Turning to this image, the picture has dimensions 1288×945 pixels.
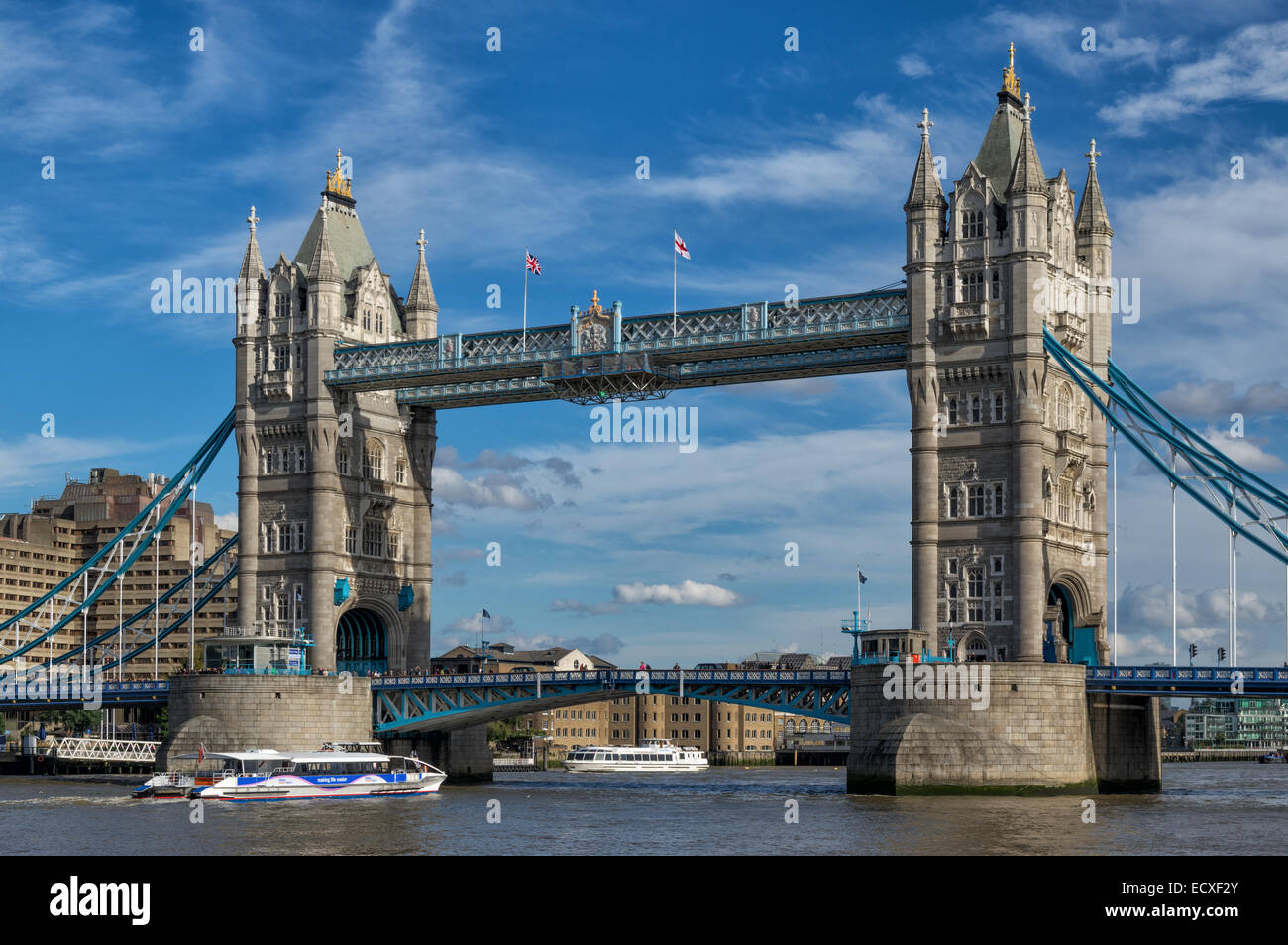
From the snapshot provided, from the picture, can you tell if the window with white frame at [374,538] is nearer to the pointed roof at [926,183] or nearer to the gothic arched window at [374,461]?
the gothic arched window at [374,461]

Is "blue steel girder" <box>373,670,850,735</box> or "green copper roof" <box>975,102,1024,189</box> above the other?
"green copper roof" <box>975,102,1024,189</box>

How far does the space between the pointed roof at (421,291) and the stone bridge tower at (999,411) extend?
3504cm

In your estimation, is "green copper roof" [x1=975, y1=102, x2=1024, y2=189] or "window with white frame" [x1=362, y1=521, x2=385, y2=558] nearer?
"green copper roof" [x1=975, y1=102, x2=1024, y2=189]

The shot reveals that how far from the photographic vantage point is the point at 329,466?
10144 cm

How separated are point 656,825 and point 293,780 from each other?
70.3 feet

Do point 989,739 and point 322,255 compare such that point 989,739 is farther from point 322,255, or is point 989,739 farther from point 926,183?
point 322,255

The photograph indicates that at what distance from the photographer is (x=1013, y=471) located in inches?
3246

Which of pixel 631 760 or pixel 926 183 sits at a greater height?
pixel 926 183

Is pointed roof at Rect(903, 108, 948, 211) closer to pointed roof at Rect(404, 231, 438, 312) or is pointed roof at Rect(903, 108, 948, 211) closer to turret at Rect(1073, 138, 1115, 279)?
turret at Rect(1073, 138, 1115, 279)

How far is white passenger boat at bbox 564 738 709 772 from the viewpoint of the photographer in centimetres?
15812

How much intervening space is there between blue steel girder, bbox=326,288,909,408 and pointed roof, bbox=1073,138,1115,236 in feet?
36.2

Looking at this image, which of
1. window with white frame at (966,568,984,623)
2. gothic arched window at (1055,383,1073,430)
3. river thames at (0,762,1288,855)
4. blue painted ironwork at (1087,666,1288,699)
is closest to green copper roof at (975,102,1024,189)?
gothic arched window at (1055,383,1073,430)

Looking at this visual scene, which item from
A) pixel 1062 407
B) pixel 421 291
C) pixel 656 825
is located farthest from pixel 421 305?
pixel 656 825
